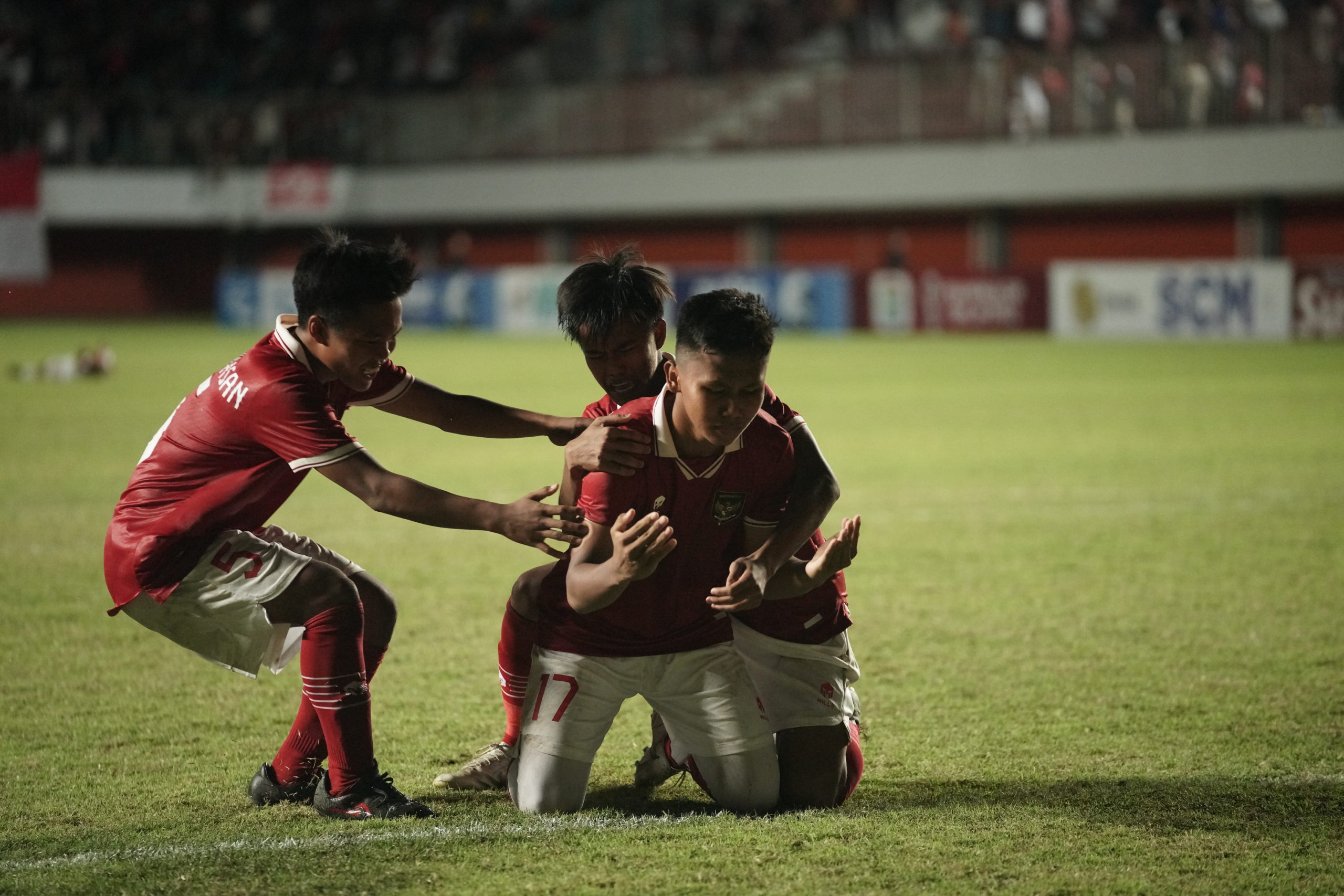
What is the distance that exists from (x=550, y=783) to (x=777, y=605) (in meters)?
0.87

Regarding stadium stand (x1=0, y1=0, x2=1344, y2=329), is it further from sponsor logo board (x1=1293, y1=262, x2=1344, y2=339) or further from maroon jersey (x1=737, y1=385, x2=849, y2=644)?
maroon jersey (x1=737, y1=385, x2=849, y2=644)

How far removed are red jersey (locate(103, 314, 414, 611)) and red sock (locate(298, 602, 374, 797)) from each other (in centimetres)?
41

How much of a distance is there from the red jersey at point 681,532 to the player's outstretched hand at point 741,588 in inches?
10.0

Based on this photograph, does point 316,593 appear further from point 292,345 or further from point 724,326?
point 724,326

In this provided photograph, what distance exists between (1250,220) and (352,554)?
2852 centimetres

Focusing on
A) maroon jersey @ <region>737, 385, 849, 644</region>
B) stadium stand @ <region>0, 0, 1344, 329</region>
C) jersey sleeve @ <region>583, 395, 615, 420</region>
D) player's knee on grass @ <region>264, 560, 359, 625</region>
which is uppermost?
stadium stand @ <region>0, 0, 1344, 329</region>

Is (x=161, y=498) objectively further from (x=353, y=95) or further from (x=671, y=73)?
(x=353, y=95)

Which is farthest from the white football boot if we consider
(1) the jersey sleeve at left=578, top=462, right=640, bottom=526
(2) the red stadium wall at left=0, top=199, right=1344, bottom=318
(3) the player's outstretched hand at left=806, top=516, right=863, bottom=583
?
(2) the red stadium wall at left=0, top=199, right=1344, bottom=318

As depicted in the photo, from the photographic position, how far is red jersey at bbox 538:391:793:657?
4.08 meters

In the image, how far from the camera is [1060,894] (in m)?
3.43

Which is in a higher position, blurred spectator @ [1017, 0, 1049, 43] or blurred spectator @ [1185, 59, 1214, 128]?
blurred spectator @ [1017, 0, 1049, 43]

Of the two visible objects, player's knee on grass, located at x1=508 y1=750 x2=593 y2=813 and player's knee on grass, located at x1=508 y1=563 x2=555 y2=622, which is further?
player's knee on grass, located at x1=508 y1=563 x2=555 y2=622

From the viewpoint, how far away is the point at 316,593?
411 centimetres

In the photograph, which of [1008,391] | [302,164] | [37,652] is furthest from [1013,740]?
[302,164]
